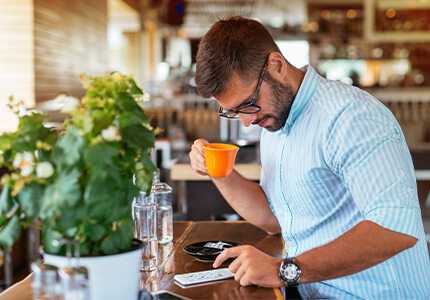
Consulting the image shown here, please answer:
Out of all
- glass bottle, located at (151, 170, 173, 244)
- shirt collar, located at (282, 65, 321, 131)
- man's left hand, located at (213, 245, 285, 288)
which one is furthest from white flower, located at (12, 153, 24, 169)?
shirt collar, located at (282, 65, 321, 131)

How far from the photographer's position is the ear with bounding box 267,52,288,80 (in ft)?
5.95

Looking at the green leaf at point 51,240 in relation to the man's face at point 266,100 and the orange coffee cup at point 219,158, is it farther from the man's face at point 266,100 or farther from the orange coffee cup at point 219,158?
the man's face at point 266,100

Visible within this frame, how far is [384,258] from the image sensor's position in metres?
1.50

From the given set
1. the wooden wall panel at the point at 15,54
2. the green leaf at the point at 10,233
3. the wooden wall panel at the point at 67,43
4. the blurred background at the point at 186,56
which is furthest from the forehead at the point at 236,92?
the wooden wall panel at the point at 67,43

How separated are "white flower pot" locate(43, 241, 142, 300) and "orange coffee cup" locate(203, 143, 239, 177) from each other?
0.65m

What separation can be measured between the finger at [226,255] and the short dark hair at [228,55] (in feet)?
1.72

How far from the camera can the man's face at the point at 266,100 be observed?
179 cm

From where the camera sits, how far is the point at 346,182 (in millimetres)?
1608

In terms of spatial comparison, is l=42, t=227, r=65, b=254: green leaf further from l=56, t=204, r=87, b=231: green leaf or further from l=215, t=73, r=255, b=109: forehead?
l=215, t=73, r=255, b=109: forehead

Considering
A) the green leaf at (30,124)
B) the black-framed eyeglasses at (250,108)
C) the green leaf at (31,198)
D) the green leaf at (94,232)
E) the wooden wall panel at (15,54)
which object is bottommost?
the green leaf at (94,232)

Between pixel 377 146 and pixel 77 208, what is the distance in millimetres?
883

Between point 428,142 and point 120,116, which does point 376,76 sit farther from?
point 120,116

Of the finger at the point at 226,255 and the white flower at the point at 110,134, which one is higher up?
the white flower at the point at 110,134

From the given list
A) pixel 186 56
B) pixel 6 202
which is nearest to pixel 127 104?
pixel 6 202
